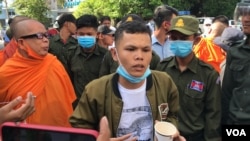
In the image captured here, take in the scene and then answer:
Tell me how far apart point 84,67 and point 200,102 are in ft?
6.58

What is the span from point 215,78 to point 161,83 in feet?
2.71

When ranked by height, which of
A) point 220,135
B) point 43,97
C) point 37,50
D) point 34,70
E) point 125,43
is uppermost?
point 125,43

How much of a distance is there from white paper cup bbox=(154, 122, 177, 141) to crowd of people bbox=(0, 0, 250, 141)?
0.24 ft

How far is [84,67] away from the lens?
4512mm

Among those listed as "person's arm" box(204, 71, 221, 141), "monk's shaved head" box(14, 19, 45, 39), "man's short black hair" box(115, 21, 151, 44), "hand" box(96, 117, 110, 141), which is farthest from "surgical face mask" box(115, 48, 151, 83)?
"monk's shaved head" box(14, 19, 45, 39)

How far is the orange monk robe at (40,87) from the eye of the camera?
3.04 metres

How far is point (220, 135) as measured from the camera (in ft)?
9.41

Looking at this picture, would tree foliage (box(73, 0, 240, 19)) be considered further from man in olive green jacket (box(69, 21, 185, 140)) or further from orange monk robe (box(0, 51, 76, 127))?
man in olive green jacket (box(69, 21, 185, 140))

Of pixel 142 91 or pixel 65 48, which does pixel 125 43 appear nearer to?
pixel 142 91

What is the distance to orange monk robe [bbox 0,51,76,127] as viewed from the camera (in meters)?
3.04

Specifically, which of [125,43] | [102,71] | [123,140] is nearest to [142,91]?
[125,43]

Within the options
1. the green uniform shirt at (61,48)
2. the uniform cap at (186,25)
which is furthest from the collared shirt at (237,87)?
the green uniform shirt at (61,48)

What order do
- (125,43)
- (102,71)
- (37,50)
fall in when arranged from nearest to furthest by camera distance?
(125,43)
(37,50)
(102,71)

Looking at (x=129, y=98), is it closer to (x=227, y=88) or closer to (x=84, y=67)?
(x=227, y=88)
